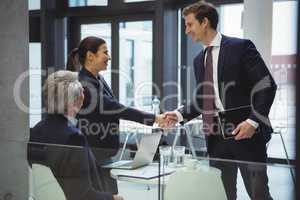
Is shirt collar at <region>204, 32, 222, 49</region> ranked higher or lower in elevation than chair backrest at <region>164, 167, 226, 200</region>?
higher

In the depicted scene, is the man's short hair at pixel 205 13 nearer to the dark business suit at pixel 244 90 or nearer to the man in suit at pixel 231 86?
the man in suit at pixel 231 86

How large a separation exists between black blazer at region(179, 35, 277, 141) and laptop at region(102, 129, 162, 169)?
0.49m

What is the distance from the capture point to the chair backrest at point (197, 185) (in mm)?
1951

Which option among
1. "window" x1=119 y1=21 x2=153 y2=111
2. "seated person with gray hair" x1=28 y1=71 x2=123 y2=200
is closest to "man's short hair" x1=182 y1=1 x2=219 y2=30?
"seated person with gray hair" x1=28 y1=71 x2=123 y2=200

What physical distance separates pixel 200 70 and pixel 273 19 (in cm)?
226

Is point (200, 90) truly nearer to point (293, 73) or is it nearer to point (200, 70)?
point (200, 70)

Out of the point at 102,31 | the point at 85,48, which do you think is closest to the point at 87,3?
the point at 102,31

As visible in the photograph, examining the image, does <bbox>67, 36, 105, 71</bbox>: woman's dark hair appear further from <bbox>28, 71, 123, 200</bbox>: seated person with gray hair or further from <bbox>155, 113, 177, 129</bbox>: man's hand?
<bbox>155, 113, 177, 129</bbox>: man's hand

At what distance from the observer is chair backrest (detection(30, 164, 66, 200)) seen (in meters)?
2.20

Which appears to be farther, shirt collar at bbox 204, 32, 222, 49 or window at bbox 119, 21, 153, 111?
window at bbox 119, 21, 153, 111

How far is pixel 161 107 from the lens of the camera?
5.63m

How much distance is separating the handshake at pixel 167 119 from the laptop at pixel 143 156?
600mm

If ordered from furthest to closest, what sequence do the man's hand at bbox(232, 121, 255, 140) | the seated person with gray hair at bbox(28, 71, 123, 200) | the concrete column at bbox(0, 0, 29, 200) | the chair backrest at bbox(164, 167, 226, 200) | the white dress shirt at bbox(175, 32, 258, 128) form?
the concrete column at bbox(0, 0, 29, 200) < the white dress shirt at bbox(175, 32, 258, 128) < the man's hand at bbox(232, 121, 255, 140) < the seated person with gray hair at bbox(28, 71, 123, 200) < the chair backrest at bbox(164, 167, 226, 200)

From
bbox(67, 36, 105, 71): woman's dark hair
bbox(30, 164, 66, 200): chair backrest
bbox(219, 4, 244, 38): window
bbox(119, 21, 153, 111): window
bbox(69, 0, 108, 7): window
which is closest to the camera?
bbox(30, 164, 66, 200): chair backrest
